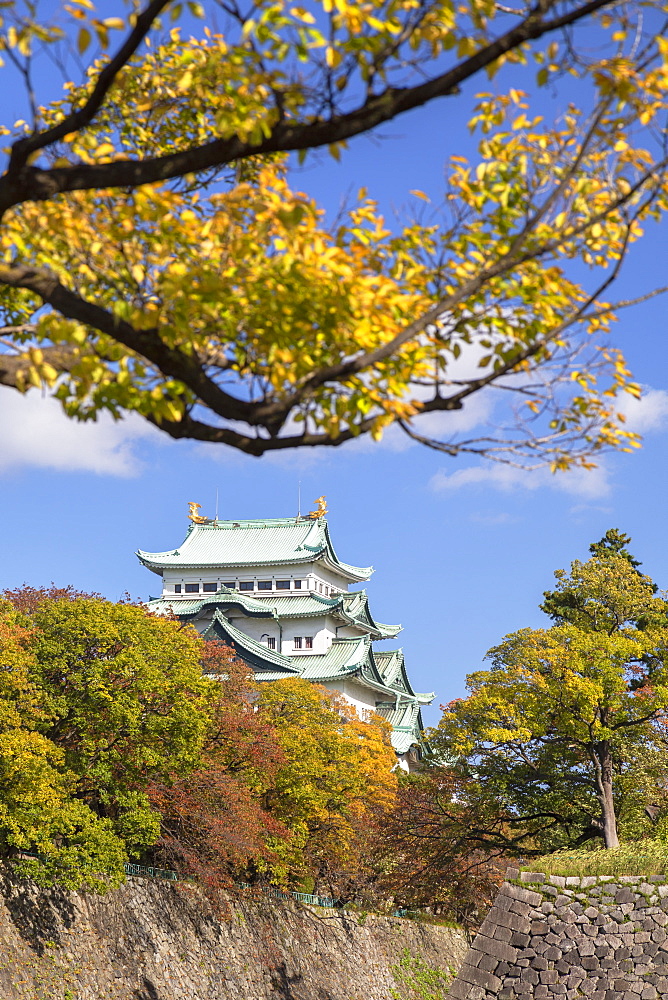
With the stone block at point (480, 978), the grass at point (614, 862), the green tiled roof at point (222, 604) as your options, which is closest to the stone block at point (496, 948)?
the stone block at point (480, 978)

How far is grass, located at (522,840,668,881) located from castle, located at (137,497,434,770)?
28.2 metres

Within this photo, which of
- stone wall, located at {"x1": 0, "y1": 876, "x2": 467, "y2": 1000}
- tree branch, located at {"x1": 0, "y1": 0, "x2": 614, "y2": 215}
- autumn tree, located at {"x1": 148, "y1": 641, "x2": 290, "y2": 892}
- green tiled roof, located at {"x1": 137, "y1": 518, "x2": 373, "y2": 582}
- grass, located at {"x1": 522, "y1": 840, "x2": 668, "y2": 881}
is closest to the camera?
tree branch, located at {"x1": 0, "y1": 0, "x2": 614, "y2": 215}

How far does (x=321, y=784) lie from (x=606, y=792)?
432 inches

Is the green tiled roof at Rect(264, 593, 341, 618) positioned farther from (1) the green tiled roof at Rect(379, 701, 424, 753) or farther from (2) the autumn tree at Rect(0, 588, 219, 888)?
(2) the autumn tree at Rect(0, 588, 219, 888)

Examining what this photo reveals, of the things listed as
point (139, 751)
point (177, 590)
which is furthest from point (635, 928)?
point (177, 590)

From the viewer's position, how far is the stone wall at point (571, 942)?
1617 centimetres

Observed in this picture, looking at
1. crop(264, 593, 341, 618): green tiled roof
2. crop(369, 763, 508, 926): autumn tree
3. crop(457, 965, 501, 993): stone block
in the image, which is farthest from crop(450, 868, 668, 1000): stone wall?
crop(264, 593, 341, 618): green tiled roof

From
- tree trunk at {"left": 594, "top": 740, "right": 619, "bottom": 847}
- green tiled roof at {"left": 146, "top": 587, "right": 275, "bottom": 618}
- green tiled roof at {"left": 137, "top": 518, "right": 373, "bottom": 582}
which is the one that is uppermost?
green tiled roof at {"left": 137, "top": 518, "right": 373, "bottom": 582}

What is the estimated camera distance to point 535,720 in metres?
20.0

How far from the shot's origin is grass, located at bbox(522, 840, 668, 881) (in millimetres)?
17062

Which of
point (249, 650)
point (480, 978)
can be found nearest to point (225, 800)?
point (480, 978)

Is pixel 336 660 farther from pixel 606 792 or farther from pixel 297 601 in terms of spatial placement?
pixel 606 792

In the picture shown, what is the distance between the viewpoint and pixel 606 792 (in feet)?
64.8

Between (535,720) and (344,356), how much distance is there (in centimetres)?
1633
